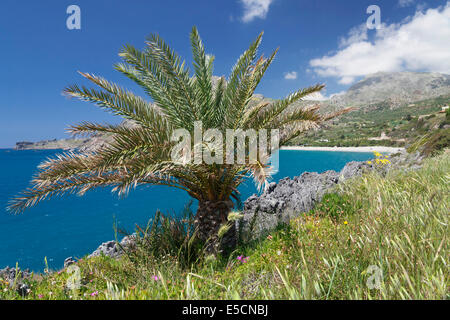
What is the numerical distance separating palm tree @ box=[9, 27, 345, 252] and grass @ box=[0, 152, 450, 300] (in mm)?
1410

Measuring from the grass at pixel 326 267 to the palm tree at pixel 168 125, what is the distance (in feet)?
4.63

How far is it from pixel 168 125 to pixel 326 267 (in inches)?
169

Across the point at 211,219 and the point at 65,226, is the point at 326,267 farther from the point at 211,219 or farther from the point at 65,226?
the point at 65,226

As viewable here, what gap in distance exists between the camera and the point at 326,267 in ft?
8.92

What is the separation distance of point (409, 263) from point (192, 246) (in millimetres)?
4212

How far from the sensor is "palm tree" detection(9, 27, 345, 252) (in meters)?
Answer: 4.54

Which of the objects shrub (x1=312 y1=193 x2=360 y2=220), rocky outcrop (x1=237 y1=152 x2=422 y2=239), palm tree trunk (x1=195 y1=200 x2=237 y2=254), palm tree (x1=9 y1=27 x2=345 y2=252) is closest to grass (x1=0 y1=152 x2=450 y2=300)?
shrub (x1=312 y1=193 x2=360 y2=220)

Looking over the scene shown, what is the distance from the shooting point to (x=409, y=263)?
2506 millimetres

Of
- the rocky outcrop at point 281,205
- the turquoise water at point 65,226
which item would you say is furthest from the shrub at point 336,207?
the turquoise water at point 65,226

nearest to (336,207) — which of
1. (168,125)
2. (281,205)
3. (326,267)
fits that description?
(281,205)

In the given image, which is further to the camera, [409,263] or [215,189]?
[215,189]
